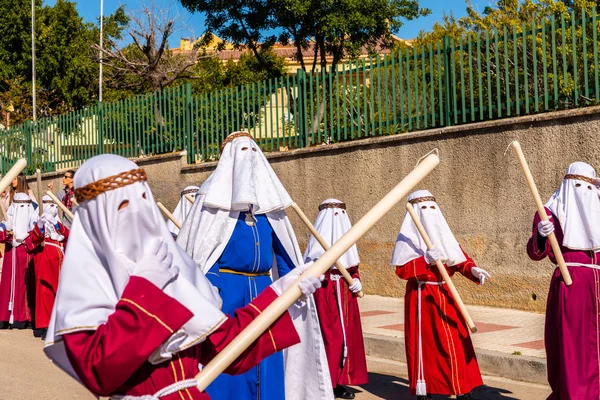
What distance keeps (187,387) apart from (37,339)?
951cm

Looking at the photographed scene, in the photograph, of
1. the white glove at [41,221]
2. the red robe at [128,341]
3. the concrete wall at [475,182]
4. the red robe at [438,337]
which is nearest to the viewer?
the red robe at [128,341]

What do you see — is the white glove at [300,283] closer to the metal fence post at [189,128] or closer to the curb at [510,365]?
the curb at [510,365]

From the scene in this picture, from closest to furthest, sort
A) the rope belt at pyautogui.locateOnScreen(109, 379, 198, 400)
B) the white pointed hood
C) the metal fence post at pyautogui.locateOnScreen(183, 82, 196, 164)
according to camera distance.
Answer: the rope belt at pyautogui.locateOnScreen(109, 379, 198, 400) < the white pointed hood < the metal fence post at pyautogui.locateOnScreen(183, 82, 196, 164)

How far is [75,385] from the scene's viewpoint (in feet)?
26.7

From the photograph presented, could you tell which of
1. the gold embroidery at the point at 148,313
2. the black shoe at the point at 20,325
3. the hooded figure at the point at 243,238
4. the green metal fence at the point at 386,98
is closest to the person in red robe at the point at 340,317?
the hooded figure at the point at 243,238

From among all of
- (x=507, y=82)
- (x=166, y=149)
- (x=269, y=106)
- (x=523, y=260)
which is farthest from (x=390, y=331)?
(x=166, y=149)

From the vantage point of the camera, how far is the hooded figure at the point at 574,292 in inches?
242

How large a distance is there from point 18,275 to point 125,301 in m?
11.2

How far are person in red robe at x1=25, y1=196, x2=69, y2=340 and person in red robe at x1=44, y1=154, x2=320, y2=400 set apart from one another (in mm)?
9681

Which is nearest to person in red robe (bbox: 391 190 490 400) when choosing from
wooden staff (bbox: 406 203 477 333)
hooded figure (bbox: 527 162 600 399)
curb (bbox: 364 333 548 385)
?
wooden staff (bbox: 406 203 477 333)

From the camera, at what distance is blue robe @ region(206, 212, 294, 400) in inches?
201

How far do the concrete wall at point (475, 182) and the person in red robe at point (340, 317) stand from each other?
3458mm

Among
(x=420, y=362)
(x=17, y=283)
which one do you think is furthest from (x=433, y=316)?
(x=17, y=283)

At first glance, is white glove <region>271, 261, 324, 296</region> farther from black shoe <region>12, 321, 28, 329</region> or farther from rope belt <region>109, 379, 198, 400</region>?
black shoe <region>12, 321, 28, 329</region>
